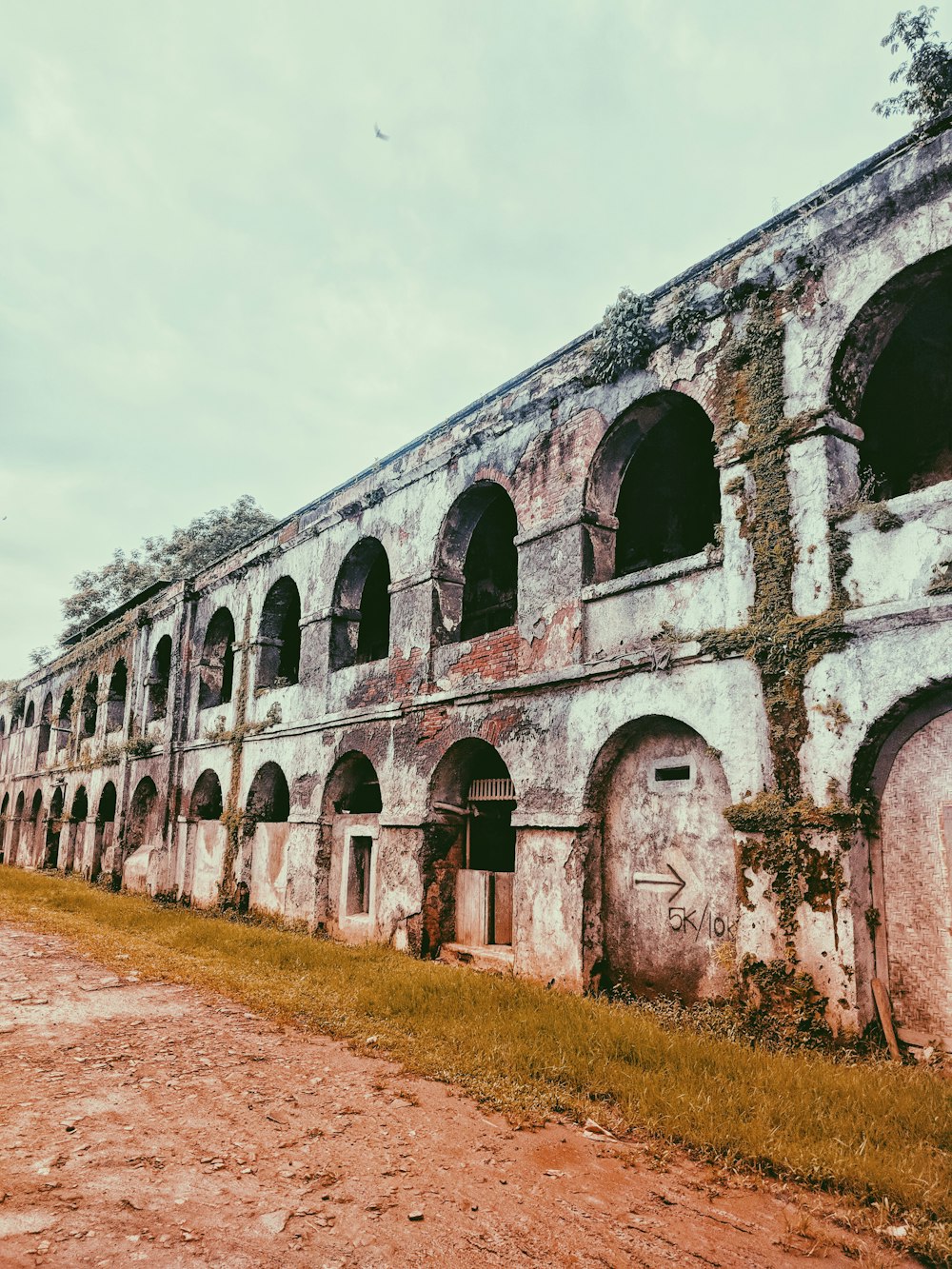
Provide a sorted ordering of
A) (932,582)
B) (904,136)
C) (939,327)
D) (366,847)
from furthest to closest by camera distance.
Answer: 1. (366,847)
2. (939,327)
3. (904,136)
4. (932,582)

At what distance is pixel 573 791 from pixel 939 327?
4.94 meters

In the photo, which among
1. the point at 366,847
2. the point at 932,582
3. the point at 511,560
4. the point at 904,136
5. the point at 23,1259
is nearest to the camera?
the point at 23,1259

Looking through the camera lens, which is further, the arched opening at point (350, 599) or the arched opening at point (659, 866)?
the arched opening at point (350, 599)

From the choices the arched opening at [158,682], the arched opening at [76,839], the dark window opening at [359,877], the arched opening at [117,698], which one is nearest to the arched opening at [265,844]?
the dark window opening at [359,877]

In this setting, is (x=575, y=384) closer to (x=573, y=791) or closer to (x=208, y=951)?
(x=573, y=791)

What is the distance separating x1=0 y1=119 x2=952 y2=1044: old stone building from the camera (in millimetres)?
5406

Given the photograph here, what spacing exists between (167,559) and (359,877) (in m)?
21.0

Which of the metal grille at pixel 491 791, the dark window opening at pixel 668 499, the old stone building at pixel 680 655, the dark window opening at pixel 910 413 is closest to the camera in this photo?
the old stone building at pixel 680 655

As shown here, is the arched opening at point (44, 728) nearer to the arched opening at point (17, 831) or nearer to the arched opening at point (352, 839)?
the arched opening at point (17, 831)

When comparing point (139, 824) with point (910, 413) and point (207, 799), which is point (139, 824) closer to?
point (207, 799)

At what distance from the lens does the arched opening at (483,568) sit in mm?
10000

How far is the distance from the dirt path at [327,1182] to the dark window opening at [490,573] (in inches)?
271

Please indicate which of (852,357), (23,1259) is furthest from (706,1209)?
(852,357)

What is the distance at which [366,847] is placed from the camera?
→ 10.7 meters
